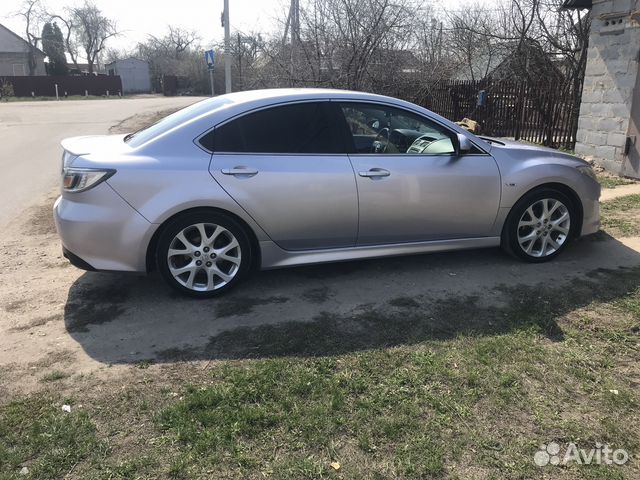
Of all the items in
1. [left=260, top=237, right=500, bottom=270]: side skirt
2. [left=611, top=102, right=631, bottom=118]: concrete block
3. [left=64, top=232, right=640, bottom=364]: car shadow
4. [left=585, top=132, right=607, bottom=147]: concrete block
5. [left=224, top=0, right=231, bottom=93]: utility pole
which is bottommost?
[left=64, top=232, right=640, bottom=364]: car shadow

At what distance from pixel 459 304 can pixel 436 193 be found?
1011 millimetres

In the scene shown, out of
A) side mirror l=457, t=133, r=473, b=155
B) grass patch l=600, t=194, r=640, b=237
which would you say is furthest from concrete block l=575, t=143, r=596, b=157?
side mirror l=457, t=133, r=473, b=155

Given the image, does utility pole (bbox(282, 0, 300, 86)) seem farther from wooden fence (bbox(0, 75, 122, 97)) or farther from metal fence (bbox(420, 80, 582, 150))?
wooden fence (bbox(0, 75, 122, 97))

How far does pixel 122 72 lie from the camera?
71312 mm

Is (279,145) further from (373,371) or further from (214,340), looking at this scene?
(373,371)

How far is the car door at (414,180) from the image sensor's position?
466 centimetres

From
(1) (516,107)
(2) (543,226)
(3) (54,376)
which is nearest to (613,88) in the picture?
(1) (516,107)

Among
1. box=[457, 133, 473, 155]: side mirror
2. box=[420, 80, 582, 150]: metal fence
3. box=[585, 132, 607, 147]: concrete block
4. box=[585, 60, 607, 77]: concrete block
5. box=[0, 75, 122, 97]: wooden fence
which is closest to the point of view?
box=[457, 133, 473, 155]: side mirror

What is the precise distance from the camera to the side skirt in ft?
15.0

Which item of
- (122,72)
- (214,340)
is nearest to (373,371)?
(214,340)

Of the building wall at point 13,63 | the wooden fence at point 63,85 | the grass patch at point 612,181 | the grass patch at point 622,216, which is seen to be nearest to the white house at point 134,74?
the building wall at point 13,63

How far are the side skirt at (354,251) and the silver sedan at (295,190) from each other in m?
0.01

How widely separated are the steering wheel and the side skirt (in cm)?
84
